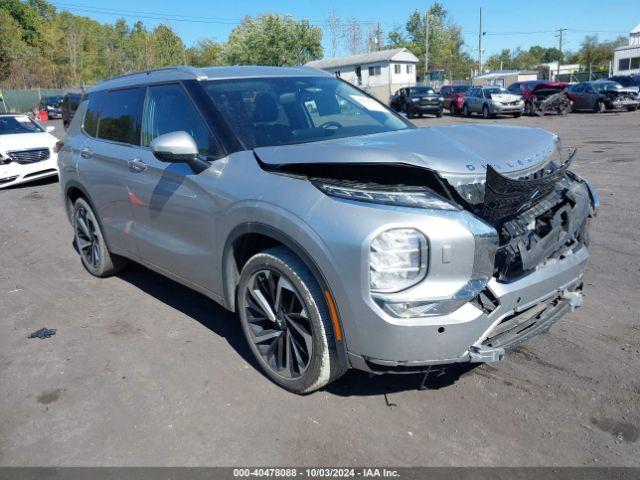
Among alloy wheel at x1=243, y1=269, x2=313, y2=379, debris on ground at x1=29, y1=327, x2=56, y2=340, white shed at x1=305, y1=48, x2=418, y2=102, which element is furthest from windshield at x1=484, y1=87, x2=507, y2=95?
white shed at x1=305, y1=48, x2=418, y2=102

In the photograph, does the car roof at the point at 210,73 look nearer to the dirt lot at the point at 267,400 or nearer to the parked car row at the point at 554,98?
the dirt lot at the point at 267,400

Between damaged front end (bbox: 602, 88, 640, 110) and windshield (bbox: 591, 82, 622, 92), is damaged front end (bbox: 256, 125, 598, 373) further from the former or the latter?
windshield (bbox: 591, 82, 622, 92)

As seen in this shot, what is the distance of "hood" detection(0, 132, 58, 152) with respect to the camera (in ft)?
37.5

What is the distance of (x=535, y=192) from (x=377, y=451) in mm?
1599

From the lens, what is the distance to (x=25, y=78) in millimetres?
66062

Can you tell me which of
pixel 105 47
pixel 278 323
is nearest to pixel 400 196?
pixel 278 323

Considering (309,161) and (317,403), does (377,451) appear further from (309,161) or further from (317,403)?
(309,161)

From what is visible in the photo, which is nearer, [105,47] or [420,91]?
[420,91]

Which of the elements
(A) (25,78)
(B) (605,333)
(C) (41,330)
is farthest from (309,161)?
(A) (25,78)

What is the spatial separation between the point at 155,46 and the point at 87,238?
318ft

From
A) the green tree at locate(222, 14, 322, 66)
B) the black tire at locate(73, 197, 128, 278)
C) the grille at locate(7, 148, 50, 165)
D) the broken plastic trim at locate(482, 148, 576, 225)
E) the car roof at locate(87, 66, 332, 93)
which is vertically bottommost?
the black tire at locate(73, 197, 128, 278)

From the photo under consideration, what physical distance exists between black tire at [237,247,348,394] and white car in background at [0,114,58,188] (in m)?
9.52

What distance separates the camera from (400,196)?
9.00 ft

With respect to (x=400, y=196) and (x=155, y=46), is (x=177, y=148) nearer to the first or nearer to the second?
(x=400, y=196)
